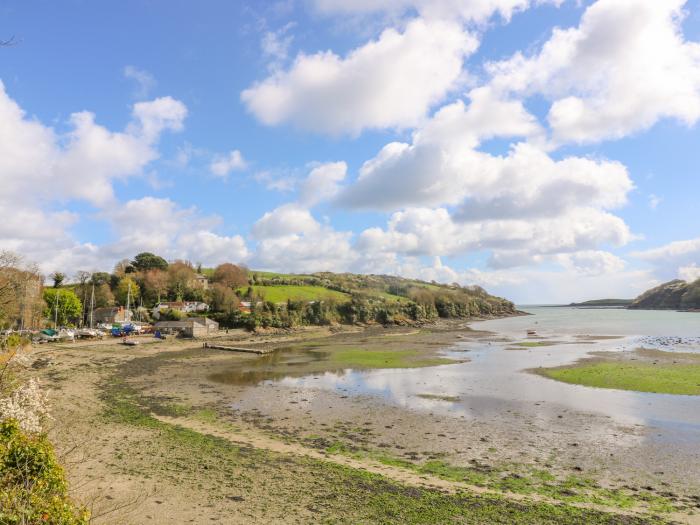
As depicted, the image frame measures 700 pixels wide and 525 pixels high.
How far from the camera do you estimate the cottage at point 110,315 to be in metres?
89.6

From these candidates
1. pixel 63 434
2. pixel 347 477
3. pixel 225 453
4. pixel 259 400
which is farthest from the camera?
pixel 259 400

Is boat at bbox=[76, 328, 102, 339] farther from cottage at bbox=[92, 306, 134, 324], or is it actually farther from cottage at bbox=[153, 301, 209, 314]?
cottage at bbox=[153, 301, 209, 314]

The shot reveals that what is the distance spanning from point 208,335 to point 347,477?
2791 inches

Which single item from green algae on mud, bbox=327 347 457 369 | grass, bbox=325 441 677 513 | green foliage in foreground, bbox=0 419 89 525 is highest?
green foliage in foreground, bbox=0 419 89 525

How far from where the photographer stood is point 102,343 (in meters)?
61.1

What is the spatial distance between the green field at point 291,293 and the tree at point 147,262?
77.6 ft

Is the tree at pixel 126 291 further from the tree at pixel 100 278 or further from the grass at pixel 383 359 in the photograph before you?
the grass at pixel 383 359

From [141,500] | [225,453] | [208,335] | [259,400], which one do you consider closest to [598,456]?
[225,453]

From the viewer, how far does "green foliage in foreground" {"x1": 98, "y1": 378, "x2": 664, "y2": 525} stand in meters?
12.0

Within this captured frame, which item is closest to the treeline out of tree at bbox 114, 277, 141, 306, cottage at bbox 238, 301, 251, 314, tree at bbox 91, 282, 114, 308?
cottage at bbox 238, 301, 251, 314

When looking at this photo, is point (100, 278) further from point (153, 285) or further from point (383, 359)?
point (383, 359)

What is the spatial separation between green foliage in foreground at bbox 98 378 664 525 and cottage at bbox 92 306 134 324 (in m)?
82.1

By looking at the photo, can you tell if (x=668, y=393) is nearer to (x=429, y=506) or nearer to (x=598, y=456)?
(x=598, y=456)

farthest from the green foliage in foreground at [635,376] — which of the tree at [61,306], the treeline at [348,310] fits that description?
the tree at [61,306]
